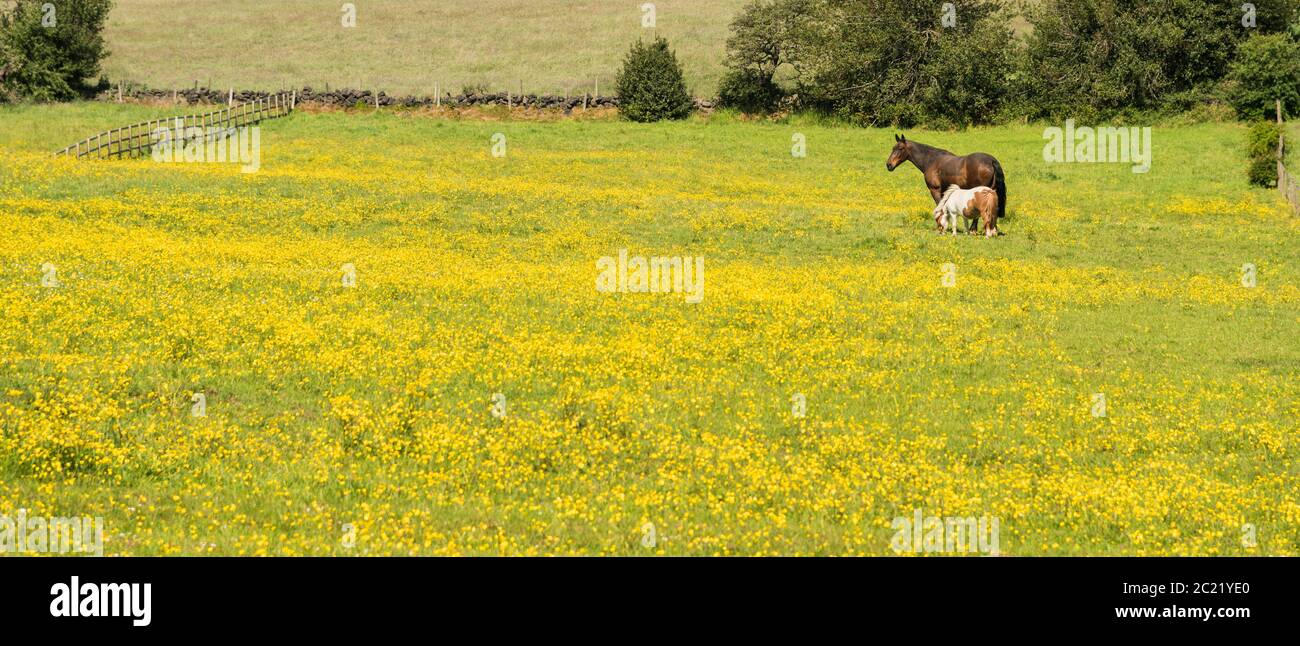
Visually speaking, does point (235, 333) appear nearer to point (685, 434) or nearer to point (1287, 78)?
point (685, 434)

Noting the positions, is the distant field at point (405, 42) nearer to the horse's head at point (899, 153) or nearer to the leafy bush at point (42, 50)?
the leafy bush at point (42, 50)

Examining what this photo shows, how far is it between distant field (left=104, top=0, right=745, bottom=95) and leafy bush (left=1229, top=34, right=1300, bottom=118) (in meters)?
33.6

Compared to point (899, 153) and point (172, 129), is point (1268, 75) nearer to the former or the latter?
point (899, 153)

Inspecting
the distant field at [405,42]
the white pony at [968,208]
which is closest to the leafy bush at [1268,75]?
the distant field at [405,42]

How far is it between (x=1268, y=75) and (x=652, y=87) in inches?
1401

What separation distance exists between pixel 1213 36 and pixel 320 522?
226ft

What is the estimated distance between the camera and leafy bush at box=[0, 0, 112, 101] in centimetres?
6925

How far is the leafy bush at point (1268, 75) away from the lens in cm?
5891

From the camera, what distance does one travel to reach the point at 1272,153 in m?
46.5

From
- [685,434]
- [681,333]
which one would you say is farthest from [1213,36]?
[685,434]

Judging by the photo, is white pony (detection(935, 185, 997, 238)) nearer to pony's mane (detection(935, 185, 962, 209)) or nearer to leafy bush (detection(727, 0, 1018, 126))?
pony's mane (detection(935, 185, 962, 209))

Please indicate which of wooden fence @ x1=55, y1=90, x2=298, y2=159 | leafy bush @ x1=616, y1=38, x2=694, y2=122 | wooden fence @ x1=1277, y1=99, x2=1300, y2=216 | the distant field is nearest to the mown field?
wooden fence @ x1=1277, y1=99, x2=1300, y2=216

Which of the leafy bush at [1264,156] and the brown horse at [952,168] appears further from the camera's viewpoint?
the leafy bush at [1264,156]
